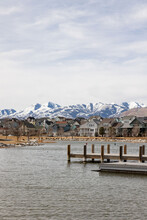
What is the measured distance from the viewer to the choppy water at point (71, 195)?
1072 inches

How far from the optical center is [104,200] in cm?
3164

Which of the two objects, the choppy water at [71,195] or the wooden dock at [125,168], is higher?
the wooden dock at [125,168]

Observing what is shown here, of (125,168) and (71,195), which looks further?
(125,168)

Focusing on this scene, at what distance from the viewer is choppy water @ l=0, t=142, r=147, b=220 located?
27.2 m

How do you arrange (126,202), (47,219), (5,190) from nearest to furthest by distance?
(47,219)
(126,202)
(5,190)

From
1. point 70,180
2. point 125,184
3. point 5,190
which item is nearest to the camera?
point 5,190

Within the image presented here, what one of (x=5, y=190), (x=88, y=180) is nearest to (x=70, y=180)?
(x=88, y=180)

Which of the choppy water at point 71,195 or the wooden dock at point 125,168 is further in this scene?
the wooden dock at point 125,168

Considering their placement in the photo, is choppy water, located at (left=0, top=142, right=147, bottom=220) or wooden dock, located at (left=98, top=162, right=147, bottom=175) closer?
choppy water, located at (left=0, top=142, right=147, bottom=220)

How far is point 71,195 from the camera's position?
111 ft

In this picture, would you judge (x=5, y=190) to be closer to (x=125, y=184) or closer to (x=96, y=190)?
(x=96, y=190)

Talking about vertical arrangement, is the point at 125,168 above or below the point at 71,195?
above

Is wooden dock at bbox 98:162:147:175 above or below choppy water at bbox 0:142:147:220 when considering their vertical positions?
above

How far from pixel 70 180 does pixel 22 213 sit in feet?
51.3
